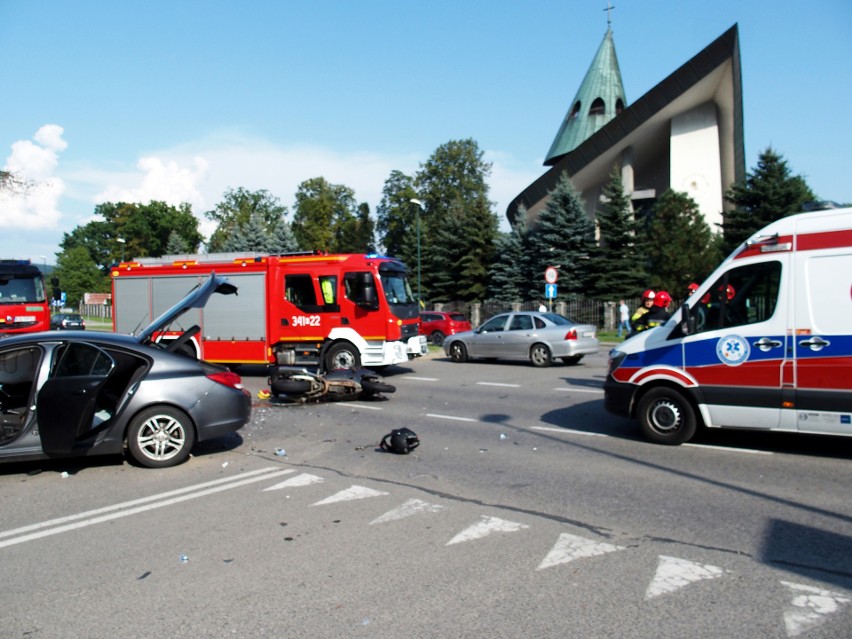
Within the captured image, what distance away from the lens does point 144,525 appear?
5535mm

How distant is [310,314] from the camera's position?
15875mm

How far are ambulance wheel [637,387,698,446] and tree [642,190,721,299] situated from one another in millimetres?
31537

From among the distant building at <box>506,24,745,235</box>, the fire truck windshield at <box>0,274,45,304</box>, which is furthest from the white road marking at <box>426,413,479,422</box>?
the distant building at <box>506,24,745,235</box>

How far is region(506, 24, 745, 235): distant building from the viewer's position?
42781 millimetres

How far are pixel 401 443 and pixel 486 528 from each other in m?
2.79

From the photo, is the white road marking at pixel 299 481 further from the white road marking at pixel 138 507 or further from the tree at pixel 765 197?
the tree at pixel 765 197

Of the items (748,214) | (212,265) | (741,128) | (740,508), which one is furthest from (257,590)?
(741,128)

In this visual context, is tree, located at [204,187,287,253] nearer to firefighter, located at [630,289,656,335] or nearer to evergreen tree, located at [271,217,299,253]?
evergreen tree, located at [271,217,299,253]

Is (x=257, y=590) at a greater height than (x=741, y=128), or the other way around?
(x=741, y=128)

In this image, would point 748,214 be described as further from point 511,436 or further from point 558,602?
point 558,602

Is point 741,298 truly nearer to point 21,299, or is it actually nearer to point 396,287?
point 396,287

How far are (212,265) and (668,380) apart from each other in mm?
12502

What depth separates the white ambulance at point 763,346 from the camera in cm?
695

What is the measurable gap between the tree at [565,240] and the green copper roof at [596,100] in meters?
19.9
